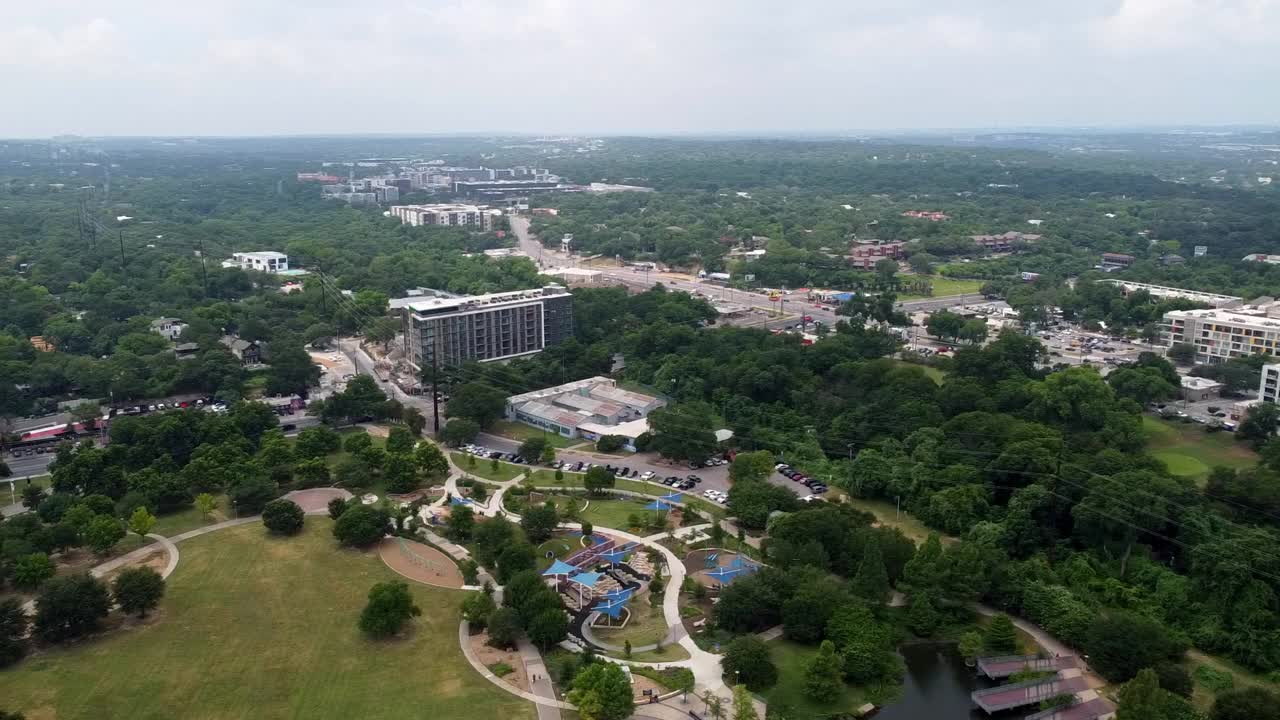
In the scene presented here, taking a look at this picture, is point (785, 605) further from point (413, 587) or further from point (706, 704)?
point (413, 587)

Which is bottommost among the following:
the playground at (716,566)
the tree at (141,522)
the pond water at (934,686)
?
the pond water at (934,686)

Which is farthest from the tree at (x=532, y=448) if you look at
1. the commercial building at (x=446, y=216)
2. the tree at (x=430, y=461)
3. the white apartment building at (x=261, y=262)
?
the commercial building at (x=446, y=216)

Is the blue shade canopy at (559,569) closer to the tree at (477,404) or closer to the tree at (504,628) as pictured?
the tree at (504,628)

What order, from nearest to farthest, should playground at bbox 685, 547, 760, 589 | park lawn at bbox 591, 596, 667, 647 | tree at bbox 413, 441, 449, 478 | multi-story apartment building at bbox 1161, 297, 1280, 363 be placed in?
park lawn at bbox 591, 596, 667, 647 < playground at bbox 685, 547, 760, 589 < tree at bbox 413, 441, 449, 478 < multi-story apartment building at bbox 1161, 297, 1280, 363

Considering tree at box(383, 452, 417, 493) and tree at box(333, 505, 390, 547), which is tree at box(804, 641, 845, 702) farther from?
tree at box(383, 452, 417, 493)

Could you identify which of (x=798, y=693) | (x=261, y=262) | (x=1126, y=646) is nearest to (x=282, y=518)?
(x=798, y=693)

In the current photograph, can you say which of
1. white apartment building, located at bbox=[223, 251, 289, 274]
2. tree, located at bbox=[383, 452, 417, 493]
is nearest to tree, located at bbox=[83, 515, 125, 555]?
tree, located at bbox=[383, 452, 417, 493]
